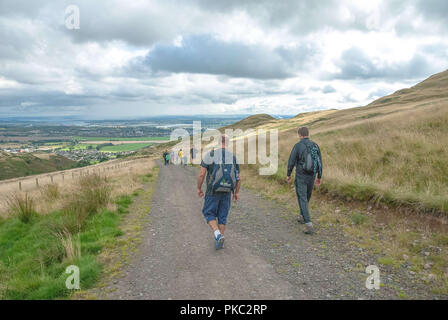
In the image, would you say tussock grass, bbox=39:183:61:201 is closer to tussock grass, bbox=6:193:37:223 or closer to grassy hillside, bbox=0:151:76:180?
tussock grass, bbox=6:193:37:223

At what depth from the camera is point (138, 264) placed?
499 cm

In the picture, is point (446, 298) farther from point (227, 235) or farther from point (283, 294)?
point (227, 235)

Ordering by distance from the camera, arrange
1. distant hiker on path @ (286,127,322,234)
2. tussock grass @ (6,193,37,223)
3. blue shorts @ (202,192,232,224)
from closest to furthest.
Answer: blue shorts @ (202,192,232,224)
distant hiker on path @ (286,127,322,234)
tussock grass @ (6,193,37,223)

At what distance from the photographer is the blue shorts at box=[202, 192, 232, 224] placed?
223 inches

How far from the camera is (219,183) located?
5473 mm

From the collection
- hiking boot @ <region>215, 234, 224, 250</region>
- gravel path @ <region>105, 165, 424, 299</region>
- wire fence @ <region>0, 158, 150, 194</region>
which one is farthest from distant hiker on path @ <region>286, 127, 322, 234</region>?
wire fence @ <region>0, 158, 150, 194</region>

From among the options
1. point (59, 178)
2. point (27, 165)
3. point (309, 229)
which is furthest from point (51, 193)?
point (27, 165)

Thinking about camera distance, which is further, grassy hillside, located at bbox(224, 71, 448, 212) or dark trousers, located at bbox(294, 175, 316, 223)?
dark trousers, located at bbox(294, 175, 316, 223)

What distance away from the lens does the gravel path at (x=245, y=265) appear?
392cm

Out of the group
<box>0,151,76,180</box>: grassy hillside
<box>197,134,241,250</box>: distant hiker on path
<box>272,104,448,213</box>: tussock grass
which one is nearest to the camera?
<box>197,134,241,250</box>: distant hiker on path

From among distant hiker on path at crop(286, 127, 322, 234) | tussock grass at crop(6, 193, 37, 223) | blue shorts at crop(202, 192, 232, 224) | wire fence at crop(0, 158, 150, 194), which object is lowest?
wire fence at crop(0, 158, 150, 194)

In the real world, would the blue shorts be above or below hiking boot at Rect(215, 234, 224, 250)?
above
